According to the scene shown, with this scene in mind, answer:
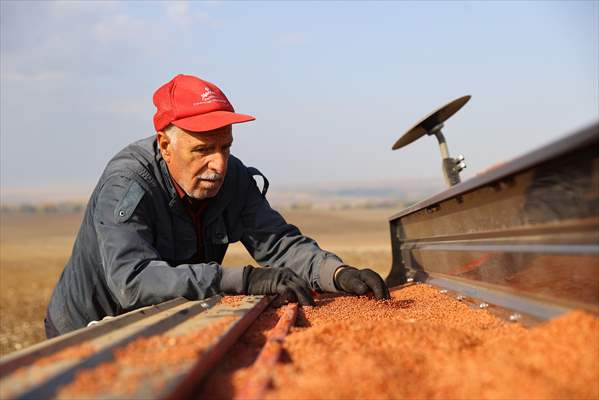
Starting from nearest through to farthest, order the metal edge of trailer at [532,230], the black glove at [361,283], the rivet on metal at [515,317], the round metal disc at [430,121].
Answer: the metal edge of trailer at [532,230] < the rivet on metal at [515,317] < the black glove at [361,283] < the round metal disc at [430,121]

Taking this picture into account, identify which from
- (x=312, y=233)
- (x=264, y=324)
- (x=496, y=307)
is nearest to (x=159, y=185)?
(x=264, y=324)

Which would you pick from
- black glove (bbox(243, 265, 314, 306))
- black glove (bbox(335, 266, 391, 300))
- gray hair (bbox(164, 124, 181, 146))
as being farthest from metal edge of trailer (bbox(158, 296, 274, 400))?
gray hair (bbox(164, 124, 181, 146))

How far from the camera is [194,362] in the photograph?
1.32 m

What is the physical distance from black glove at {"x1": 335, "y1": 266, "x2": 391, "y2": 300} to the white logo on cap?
0.99 metres

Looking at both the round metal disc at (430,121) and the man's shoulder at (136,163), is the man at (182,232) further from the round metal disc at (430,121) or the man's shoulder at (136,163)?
the round metal disc at (430,121)

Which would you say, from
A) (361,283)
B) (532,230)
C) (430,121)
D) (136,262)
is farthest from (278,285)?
(430,121)

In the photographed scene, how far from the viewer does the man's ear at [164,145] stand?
3.11m

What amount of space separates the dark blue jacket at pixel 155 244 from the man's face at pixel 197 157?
60mm

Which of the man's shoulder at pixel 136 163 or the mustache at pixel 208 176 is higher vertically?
the man's shoulder at pixel 136 163

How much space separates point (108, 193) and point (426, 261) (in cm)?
167

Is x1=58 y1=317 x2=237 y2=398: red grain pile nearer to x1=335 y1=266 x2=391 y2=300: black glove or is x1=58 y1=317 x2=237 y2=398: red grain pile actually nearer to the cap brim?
x1=335 y1=266 x2=391 y2=300: black glove

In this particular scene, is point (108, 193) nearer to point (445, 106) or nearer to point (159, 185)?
point (159, 185)

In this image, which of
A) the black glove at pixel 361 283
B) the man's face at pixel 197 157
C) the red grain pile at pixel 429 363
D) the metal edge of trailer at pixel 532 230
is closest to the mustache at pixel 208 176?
the man's face at pixel 197 157

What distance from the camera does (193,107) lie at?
2977 millimetres
